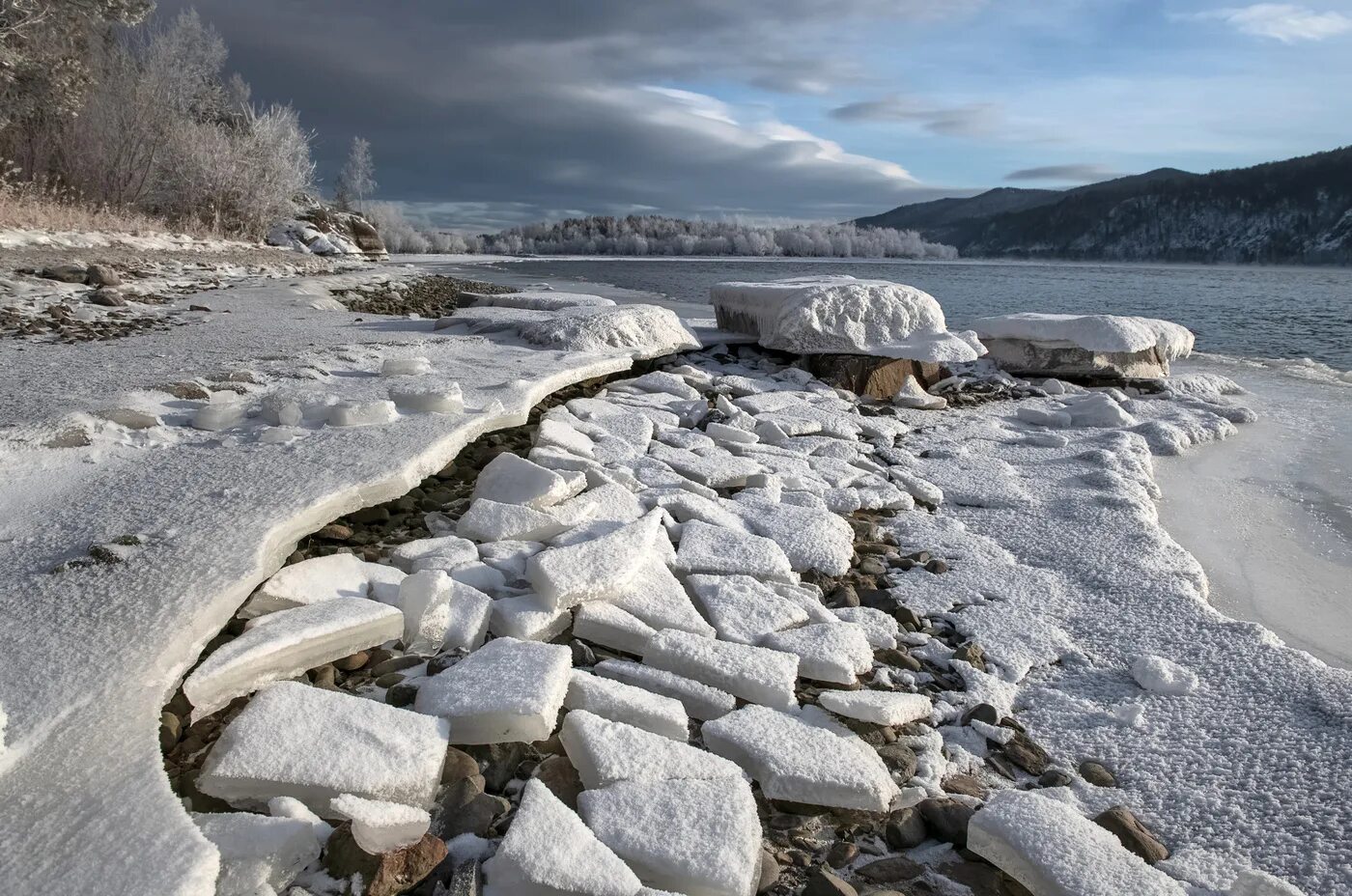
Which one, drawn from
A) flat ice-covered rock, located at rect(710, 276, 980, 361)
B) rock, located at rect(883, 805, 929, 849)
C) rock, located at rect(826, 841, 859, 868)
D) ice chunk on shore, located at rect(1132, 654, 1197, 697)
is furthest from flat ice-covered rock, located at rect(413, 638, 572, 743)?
flat ice-covered rock, located at rect(710, 276, 980, 361)

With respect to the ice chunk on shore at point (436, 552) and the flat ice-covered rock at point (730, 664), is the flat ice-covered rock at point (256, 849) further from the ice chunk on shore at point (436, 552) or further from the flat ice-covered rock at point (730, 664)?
the ice chunk on shore at point (436, 552)

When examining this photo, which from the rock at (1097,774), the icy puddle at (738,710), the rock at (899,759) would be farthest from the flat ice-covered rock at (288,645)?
the rock at (1097,774)

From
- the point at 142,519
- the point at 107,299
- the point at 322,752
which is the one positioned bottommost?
the point at 322,752

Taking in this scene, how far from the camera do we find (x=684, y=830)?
146cm

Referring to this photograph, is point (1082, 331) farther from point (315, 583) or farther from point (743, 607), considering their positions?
point (315, 583)

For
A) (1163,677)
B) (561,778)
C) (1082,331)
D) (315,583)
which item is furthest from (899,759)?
(1082,331)

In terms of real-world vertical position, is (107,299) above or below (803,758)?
above

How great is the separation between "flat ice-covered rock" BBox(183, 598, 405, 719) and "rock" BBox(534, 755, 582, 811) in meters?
0.61

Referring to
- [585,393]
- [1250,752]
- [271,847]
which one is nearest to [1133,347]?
[585,393]

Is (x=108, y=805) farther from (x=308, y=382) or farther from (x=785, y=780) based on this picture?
(x=308, y=382)

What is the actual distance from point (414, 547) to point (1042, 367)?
630 centimetres

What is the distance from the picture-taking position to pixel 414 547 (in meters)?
2.46

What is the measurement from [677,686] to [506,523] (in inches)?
36.3

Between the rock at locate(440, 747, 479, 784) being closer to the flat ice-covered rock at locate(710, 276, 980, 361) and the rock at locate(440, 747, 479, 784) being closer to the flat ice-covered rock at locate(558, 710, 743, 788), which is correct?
the flat ice-covered rock at locate(558, 710, 743, 788)
